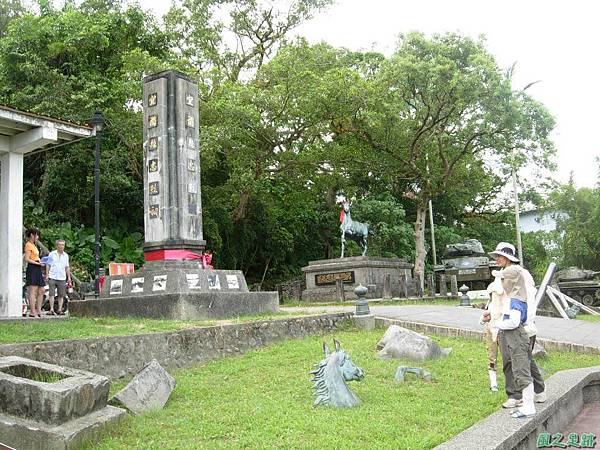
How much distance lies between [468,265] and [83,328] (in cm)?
2460

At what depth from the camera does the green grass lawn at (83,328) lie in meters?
7.81

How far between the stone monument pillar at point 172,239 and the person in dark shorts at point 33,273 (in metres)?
1.15

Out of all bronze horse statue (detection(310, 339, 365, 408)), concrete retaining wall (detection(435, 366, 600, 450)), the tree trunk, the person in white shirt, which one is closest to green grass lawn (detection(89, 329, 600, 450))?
bronze horse statue (detection(310, 339, 365, 408))

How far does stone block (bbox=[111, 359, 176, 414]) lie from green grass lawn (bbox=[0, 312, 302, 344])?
1736 millimetres

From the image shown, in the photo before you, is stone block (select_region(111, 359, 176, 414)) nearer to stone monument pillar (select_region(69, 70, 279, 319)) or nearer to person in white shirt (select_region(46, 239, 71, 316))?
stone monument pillar (select_region(69, 70, 279, 319))

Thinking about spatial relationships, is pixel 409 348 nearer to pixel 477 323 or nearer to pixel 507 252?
pixel 507 252

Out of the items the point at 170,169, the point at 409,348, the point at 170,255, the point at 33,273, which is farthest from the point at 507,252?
the point at 33,273

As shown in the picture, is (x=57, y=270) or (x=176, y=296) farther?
(x=57, y=270)

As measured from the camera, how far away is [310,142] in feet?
86.2

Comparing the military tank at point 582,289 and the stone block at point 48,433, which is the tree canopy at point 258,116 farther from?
the stone block at point 48,433

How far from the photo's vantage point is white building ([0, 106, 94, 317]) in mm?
12305

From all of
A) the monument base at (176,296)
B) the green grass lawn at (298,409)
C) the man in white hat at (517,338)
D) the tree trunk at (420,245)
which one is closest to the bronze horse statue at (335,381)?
the green grass lawn at (298,409)

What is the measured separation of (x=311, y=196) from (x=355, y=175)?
2.26 metres

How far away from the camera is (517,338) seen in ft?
19.6
